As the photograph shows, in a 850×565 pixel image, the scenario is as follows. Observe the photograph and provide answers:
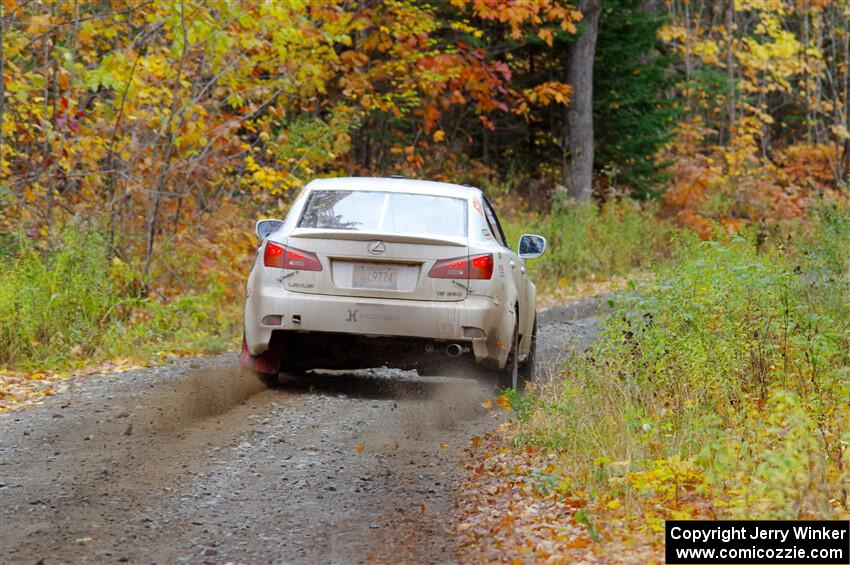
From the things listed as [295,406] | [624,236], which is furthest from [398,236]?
[624,236]

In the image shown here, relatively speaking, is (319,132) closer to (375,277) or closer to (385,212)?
(385,212)

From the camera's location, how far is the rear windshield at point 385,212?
9422 mm

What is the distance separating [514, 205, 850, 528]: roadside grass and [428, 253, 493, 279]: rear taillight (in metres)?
1.02

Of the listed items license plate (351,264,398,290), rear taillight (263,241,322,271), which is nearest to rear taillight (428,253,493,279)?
license plate (351,264,398,290)

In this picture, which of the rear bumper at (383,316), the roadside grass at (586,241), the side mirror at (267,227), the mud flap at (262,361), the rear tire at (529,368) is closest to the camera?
the rear bumper at (383,316)

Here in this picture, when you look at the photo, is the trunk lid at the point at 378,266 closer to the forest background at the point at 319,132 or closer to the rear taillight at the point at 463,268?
the rear taillight at the point at 463,268

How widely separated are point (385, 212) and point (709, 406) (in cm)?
322

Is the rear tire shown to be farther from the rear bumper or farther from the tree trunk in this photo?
the tree trunk

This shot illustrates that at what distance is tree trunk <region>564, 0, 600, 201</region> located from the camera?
77.8ft

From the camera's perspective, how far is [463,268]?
30.0 feet

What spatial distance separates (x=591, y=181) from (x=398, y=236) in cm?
1668

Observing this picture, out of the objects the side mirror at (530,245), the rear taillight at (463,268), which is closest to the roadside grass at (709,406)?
the rear taillight at (463,268)

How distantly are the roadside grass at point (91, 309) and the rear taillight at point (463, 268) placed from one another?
425cm

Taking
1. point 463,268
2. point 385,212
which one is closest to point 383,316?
point 463,268
